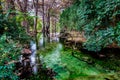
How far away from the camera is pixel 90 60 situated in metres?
11.5

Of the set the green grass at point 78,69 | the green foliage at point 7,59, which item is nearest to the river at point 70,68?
the green grass at point 78,69

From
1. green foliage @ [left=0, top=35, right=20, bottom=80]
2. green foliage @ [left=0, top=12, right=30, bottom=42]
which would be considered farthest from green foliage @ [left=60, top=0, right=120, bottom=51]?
green foliage @ [left=0, top=35, right=20, bottom=80]

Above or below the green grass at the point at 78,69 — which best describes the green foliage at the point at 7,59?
above

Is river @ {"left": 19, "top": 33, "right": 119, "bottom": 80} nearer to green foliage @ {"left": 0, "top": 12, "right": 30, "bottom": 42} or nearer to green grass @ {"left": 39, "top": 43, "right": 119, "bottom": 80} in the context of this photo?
green grass @ {"left": 39, "top": 43, "right": 119, "bottom": 80}

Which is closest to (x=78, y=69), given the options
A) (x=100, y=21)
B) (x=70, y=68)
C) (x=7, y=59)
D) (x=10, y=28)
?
(x=70, y=68)

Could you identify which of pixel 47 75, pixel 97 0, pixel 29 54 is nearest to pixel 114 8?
pixel 97 0

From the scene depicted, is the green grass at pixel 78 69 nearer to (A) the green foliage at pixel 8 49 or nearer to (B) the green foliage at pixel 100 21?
(B) the green foliage at pixel 100 21

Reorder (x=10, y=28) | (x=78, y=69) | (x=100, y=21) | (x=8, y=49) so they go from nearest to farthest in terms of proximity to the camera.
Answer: (x=8, y=49) < (x=10, y=28) < (x=78, y=69) < (x=100, y=21)

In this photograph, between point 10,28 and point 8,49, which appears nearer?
point 8,49

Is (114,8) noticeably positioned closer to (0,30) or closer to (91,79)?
(91,79)

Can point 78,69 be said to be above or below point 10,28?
below

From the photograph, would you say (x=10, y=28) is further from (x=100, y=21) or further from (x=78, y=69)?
(x=100, y=21)

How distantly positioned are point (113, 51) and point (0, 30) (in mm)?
8461

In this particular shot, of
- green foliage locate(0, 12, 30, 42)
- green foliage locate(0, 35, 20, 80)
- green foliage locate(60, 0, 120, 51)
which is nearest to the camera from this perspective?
green foliage locate(0, 35, 20, 80)
